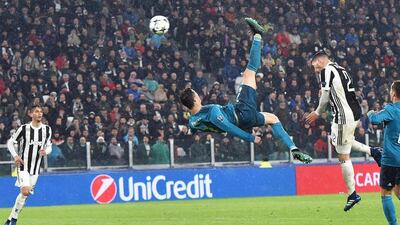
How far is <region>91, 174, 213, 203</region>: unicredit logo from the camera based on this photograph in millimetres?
26922

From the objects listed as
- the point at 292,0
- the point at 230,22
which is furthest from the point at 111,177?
the point at 292,0

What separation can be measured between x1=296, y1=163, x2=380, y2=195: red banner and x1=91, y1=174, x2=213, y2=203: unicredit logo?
10.2 ft

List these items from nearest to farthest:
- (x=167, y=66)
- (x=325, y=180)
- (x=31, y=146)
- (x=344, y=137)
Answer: (x=344, y=137) < (x=31, y=146) < (x=325, y=180) < (x=167, y=66)

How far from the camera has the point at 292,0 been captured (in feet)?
120

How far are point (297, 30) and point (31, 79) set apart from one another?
11072 mm

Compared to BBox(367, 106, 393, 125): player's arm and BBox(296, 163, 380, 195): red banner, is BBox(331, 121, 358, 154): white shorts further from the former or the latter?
BBox(296, 163, 380, 195): red banner

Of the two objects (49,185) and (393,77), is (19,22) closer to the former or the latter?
(49,185)

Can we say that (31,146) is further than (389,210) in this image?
Yes

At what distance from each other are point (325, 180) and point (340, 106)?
13.7 meters

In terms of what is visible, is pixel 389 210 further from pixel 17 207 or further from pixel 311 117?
pixel 17 207

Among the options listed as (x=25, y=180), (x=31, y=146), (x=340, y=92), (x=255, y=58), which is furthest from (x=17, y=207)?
(x=340, y=92)

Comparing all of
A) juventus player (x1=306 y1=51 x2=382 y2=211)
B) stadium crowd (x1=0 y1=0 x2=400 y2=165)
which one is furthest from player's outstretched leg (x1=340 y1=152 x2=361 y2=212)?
stadium crowd (x1=0 y1=0 x2=400 y2=165)

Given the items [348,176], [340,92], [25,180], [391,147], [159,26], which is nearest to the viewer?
[391,147]

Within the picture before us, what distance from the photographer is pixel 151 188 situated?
27500mm
